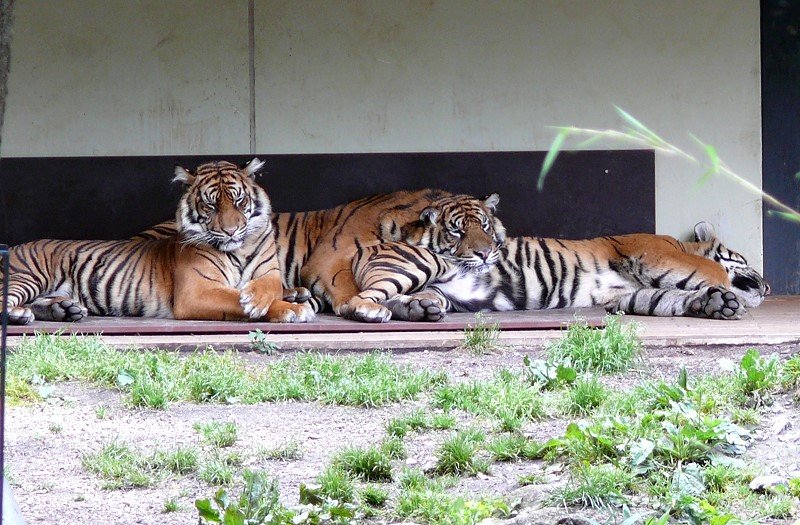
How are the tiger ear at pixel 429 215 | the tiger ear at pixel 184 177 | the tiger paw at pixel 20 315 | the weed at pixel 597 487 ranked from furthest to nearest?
the tiger ear at pixel 429 215 < the tiger ear at pixel 184 177 < the tiger paw at pixel 20 315 < the weed at pixel 597 487

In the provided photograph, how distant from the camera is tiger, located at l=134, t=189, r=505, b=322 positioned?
22.7ft

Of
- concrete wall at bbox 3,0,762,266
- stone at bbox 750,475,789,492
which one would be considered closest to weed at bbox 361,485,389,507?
stone at bbox 750,475,789,492

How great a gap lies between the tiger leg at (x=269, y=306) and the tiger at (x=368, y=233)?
43 cm

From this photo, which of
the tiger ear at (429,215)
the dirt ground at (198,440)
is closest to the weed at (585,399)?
the dirt ground at (198,440)

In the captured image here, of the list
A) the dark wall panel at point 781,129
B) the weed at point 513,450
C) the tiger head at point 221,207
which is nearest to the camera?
the weed at point 513,450

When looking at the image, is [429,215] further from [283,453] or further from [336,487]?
[336,487]

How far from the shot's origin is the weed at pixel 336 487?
3.24m

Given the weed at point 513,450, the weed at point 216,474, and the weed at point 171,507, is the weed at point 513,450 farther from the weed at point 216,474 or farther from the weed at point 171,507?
the weed at point 171,507

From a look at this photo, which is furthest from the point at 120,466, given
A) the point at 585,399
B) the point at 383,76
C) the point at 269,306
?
the point at 383,76

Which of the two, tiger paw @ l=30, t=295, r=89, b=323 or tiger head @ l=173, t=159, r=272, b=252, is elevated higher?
tiger head @ l=173, t=159, r=272, b=252

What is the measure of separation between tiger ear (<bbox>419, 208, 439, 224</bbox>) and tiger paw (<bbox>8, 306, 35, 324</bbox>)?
2409 millimetres

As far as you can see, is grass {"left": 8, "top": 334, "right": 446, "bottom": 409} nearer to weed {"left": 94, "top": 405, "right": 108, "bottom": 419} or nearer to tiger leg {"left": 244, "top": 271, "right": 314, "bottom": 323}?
weed {"left": 94, "top": 405, "right": 108, "bottom": 419}

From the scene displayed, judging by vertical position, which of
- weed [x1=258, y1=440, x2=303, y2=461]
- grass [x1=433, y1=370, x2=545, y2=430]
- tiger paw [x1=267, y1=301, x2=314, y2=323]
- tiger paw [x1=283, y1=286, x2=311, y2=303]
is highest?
tiger paw [x1=283, y1=286, x2=311, y2=303]

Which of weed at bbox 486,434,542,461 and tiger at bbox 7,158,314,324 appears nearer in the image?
weed at bbox 486,434,542,461
